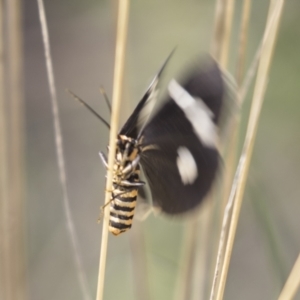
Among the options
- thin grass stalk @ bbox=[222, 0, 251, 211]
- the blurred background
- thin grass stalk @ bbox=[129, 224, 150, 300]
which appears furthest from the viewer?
the blurred background

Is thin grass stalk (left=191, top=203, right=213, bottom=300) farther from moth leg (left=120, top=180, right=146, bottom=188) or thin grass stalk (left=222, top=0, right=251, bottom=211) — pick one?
moth leg (left=120, top=180, right=146, bottom=188)

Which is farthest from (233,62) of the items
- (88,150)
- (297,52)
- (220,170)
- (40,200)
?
(220,170)

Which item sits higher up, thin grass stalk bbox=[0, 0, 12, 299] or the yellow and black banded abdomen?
the yellow and black banded abdomen

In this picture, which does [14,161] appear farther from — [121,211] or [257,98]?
[257,98]

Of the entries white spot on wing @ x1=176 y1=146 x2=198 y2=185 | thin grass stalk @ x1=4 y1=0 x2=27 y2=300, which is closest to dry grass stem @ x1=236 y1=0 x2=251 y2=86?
white spot on wing @ x1=176 y1=146 x2=198 y2=185

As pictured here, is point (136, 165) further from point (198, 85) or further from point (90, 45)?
point (90, 45)
